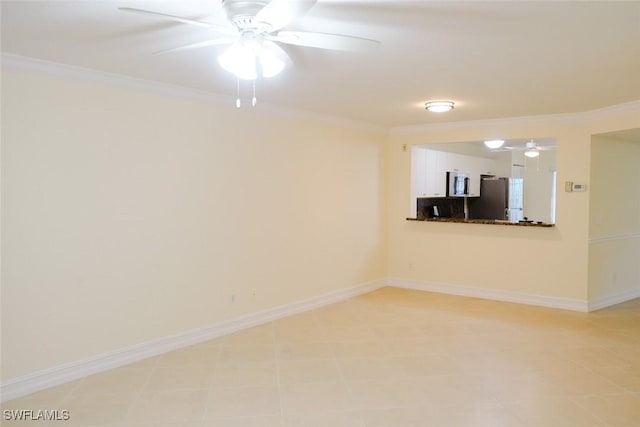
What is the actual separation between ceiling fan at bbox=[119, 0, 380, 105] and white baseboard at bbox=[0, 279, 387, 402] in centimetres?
253

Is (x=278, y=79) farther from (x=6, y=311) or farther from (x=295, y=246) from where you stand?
(x=6, y=311)

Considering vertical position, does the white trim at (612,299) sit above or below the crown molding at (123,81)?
below

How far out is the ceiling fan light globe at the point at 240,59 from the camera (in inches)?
87.7

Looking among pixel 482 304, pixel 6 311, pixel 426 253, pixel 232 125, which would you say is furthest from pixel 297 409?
pixel 426 253

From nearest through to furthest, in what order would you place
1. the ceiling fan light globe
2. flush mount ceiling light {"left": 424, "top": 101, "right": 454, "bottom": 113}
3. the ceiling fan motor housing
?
the ceiling fan motor housing < the ceiling fan light globe < flush mount ceiling light {"left": 424, "top": 101, "right": 454, "bottom": 113}

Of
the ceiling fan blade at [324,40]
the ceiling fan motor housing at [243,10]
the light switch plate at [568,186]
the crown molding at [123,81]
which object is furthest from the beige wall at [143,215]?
the light switch plate at [568,186]

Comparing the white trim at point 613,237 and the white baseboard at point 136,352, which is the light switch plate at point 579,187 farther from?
the white baseboard at point 136,352

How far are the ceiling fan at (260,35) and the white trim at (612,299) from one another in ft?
15.2

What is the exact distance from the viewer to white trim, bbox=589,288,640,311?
5.23 meters

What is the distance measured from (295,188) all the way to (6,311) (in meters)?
2.88

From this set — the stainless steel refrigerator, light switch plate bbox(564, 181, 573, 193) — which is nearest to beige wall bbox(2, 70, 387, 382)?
light switch plate bbox(564, 181, 573, 193)

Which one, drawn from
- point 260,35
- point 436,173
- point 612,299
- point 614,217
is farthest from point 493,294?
point 260,35

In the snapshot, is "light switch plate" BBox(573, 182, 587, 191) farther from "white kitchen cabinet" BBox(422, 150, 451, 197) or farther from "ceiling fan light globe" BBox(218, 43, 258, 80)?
"ceiling fan light globe" BBox(218, 43, 258, 80)

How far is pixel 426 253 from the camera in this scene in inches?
247
